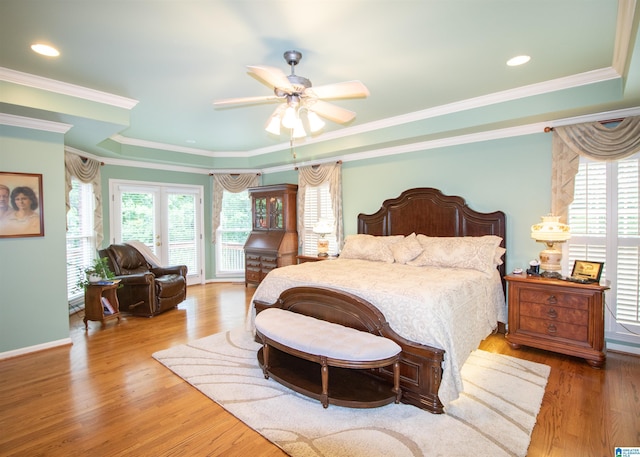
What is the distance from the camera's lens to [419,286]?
2756 mm

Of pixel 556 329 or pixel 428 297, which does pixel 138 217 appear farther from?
pixel 556 329

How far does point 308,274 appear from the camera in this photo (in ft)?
11.3

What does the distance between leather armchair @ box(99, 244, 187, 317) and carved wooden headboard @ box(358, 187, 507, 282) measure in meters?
3.15

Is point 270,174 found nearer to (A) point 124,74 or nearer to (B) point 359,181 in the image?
(B) point 359,181

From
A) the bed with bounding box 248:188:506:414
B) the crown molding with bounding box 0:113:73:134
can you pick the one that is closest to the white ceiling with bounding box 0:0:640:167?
the crown molding with bounding box 0:113:73:134

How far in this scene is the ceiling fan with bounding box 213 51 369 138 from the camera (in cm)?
238

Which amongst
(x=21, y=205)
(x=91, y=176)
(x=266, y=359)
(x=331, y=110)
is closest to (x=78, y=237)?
(x=91, y=176)

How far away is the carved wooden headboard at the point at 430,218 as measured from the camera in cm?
411

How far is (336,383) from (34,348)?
11.2 ft

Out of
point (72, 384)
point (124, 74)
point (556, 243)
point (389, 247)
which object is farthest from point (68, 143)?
point (556, 243)

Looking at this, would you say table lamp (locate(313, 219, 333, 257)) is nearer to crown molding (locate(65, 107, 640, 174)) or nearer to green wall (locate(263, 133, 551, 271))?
green wall (locate(263, 133, 551, 271))

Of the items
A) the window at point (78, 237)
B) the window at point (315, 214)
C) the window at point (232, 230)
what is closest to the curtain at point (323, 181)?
the window at point (315, 214)

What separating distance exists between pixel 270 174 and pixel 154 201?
2374 millimetres

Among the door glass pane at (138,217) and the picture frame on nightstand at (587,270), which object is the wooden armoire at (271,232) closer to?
the door glass pane at (138,217)
